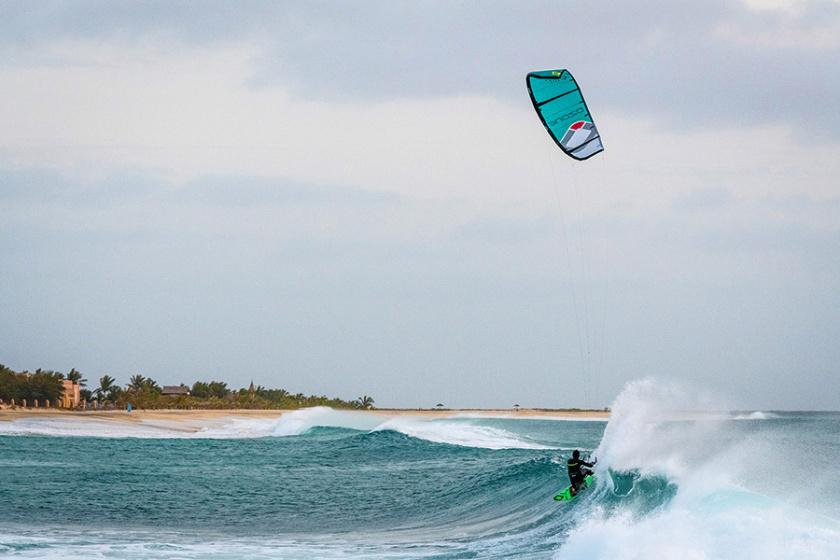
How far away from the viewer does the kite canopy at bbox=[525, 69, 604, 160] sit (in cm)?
1644

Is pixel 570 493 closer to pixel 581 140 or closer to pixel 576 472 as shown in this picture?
pixel 576 472

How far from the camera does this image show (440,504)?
20.7 metres

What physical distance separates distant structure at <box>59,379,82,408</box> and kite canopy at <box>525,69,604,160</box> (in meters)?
61.6

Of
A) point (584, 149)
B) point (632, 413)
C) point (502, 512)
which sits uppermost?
point (584, 149)

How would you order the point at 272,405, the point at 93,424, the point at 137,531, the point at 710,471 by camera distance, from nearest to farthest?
1. the point at 710,471
2. the point at 137,531
3. the point at 93,424
4. the point at 272,405

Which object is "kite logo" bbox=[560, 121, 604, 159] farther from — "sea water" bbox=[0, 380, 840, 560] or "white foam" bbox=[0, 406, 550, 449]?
"white foam" bbox=[0, 406, 550, 449]

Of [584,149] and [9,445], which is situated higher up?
[584,149]

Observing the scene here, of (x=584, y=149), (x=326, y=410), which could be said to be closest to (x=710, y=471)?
(x=584, y=149)

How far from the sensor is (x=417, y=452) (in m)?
35.1

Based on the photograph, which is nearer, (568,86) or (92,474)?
(568,86)

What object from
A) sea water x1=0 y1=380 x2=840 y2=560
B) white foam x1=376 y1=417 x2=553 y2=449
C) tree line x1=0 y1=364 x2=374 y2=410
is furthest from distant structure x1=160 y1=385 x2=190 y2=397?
sea water x1=0 y1=380 x2=840 y2=560

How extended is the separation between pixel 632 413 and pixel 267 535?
701 centimetres

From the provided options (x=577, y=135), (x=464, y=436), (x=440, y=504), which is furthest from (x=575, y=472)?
(x=464, y=436)

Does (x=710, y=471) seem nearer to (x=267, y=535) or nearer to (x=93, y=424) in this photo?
(x=267, y=535)
